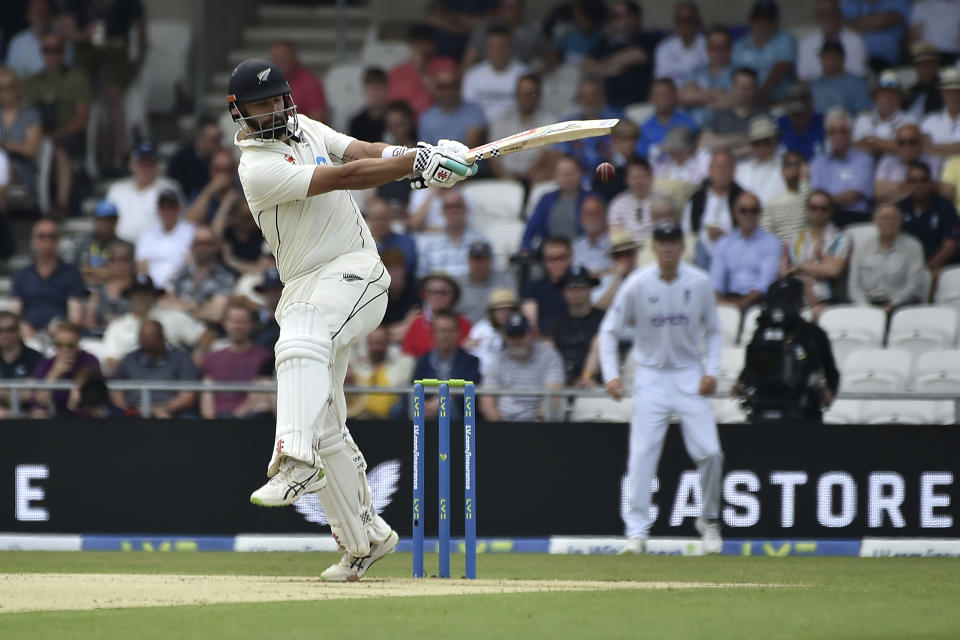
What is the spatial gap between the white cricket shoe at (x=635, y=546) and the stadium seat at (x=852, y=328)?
2.25 metres

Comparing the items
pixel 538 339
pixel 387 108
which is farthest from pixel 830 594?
pixel 387 108

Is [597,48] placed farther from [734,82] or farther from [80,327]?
[80,327]

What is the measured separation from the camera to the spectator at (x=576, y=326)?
11758 mm

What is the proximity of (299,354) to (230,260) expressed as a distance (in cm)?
677

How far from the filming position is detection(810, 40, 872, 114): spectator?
13.8 meters

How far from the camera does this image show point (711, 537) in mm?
10492

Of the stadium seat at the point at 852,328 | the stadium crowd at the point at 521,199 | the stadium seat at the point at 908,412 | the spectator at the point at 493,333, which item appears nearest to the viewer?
the stadium seat at the point at 908,412

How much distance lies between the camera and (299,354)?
7.01 metres

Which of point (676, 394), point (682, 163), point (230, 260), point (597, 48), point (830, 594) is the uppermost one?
point (597, 48)

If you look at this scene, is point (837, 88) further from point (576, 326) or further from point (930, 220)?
point (576, 326)

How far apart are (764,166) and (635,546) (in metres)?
4.12

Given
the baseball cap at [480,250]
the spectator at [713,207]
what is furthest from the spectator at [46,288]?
the spectator at [713,207]

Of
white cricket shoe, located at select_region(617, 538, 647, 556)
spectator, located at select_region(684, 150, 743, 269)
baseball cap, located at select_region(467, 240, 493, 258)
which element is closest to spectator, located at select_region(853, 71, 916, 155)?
spectator, located at select_region(684, 150, 743, 269)

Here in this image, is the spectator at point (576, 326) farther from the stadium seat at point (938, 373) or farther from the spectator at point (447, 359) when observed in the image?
the stadium seat at point (938, 373)
